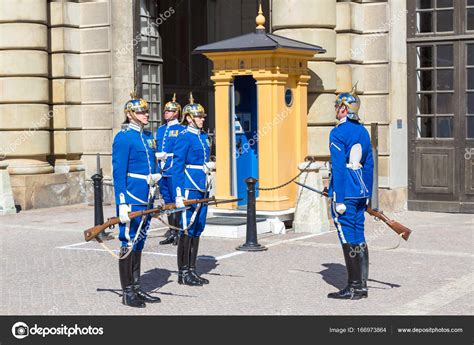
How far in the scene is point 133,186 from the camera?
8812 mm

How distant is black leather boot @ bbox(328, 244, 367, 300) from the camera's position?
9008 millimetres

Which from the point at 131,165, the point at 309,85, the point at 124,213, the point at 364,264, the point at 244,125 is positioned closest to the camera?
the point at 124,213

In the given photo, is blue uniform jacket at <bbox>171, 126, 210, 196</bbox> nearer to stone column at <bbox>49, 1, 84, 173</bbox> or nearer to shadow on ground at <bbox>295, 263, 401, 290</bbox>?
shadow on ground at <bbox>295, 263, 401, 290</bbox>

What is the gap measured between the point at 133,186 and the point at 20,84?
9.58m

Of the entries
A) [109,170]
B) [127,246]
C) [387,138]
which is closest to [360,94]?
[387,138]

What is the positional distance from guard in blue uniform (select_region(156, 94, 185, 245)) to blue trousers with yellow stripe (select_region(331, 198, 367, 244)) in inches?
139

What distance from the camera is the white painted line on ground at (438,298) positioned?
27.6ft

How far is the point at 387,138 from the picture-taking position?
54.5 ft

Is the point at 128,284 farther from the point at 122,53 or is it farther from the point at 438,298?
the point at 122,53

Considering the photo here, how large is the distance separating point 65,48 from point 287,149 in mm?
6494

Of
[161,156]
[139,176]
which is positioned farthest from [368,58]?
[139,176]

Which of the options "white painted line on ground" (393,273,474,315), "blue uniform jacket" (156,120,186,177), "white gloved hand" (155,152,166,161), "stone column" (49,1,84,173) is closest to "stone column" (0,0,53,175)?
"stone column" (49,1,84,173)

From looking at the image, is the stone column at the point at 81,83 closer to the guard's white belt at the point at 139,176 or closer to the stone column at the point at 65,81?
the stone column at the point at 65,81

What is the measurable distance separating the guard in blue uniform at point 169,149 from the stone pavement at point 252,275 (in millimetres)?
405
